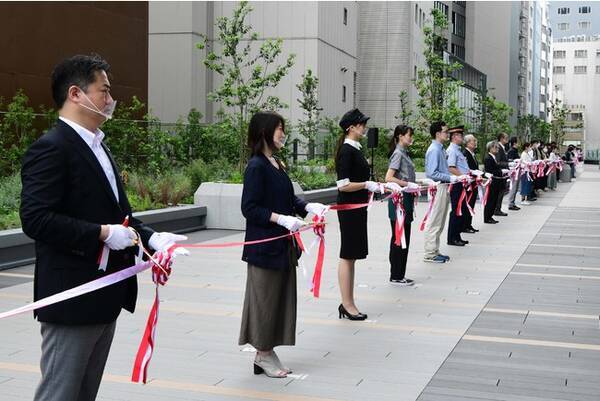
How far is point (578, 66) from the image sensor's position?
14900 centimetres

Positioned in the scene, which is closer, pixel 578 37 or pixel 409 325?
pixel 409 325

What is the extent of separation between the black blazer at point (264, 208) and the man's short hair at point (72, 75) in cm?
253

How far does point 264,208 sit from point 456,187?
8619 mm

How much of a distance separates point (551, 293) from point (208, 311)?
4.24 metres

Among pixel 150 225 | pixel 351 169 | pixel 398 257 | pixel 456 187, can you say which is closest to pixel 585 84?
pixel 456 187

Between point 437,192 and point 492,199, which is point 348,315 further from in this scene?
point 492,199

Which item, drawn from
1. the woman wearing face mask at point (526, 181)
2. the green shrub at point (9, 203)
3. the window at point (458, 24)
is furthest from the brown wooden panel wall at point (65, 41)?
the window at point (458, 24)

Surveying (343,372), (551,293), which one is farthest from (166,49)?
(343,372)

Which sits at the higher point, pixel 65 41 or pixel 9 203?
pixel 65 41

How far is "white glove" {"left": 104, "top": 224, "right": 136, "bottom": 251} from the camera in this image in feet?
12.0

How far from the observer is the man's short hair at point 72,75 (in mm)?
3695

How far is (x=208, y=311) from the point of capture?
341 inches

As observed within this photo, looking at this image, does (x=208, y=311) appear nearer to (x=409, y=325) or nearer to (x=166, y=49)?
(x=409, y=325)

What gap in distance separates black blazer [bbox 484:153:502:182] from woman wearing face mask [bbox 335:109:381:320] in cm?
1123
